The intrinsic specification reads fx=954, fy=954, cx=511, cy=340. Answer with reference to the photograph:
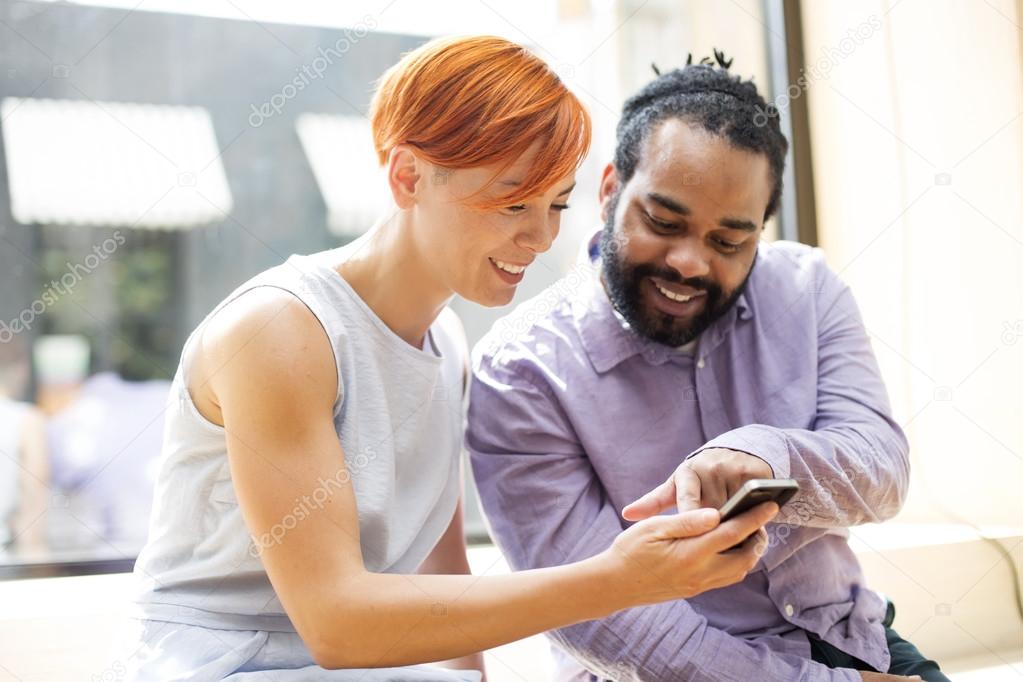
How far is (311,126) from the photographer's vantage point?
2016mm

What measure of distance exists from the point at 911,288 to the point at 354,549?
1343mm

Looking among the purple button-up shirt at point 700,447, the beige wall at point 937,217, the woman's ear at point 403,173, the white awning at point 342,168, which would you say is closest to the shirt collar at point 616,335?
the purple button-up shirt at point 700,447

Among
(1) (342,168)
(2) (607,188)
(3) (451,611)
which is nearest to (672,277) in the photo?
(2) (607,188)

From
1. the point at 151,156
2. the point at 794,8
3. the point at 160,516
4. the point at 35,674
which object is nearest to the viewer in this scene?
the point at 160,516

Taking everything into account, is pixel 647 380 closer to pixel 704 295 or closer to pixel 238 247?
pixel 704 295

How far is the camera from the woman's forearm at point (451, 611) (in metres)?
0.93

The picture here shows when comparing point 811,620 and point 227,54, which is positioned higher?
point 227,54

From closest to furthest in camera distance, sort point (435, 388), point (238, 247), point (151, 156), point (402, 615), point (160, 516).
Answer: point (402, 615) → point (160, 516) → point (435, 388) → point (151, 156) → point (238, 247)

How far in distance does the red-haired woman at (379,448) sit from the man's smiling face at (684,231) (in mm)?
180

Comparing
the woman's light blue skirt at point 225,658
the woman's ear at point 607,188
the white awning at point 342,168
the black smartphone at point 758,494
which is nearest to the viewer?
the black smartphone at point 758,494

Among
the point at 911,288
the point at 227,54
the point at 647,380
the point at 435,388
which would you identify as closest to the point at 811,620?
the point at 647,380

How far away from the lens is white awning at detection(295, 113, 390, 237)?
2.02m

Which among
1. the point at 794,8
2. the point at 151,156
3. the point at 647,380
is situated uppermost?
the point at 794,8

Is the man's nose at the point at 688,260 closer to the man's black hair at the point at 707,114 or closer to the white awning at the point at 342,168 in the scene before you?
the man's black hair at the point at 707,114
